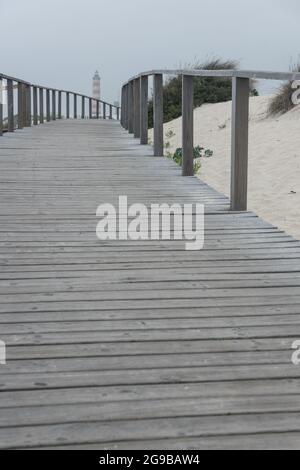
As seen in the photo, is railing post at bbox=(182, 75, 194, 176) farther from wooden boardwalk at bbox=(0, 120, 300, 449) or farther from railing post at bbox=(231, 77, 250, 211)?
wooden boardwalk at bbox=(0, 120, 300, 449)

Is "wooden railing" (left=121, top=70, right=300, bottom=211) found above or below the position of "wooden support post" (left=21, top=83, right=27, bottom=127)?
below

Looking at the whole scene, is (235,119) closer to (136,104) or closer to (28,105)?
(136,104)

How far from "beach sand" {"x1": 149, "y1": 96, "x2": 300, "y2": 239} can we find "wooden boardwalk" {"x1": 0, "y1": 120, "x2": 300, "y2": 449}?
311 cm

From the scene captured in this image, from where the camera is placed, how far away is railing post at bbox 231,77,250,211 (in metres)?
6.05

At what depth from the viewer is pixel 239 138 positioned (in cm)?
611

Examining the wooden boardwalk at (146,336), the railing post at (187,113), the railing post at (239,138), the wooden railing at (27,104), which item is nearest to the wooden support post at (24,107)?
the wooden railing at (27,104)

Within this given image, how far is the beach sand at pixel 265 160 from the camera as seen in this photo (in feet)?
30.4

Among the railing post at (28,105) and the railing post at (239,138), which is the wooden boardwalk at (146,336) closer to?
the railing post at (239,138)

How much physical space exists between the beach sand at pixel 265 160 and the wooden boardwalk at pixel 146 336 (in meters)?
3.11

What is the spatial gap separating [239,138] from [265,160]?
20.3 feet

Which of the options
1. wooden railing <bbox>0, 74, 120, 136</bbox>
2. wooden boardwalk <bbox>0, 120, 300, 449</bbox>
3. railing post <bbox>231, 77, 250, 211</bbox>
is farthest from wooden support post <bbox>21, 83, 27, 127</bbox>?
railing post <bbox>231, 77, 250, 211</bbox>

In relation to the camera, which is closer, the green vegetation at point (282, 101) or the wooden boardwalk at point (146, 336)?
the wooden boardwalk at point (146, 336)

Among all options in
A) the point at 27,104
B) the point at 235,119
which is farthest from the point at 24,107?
the point at 235,119

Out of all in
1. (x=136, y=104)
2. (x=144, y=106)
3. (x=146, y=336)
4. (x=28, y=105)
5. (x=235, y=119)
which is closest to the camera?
(x=146, y=336)
